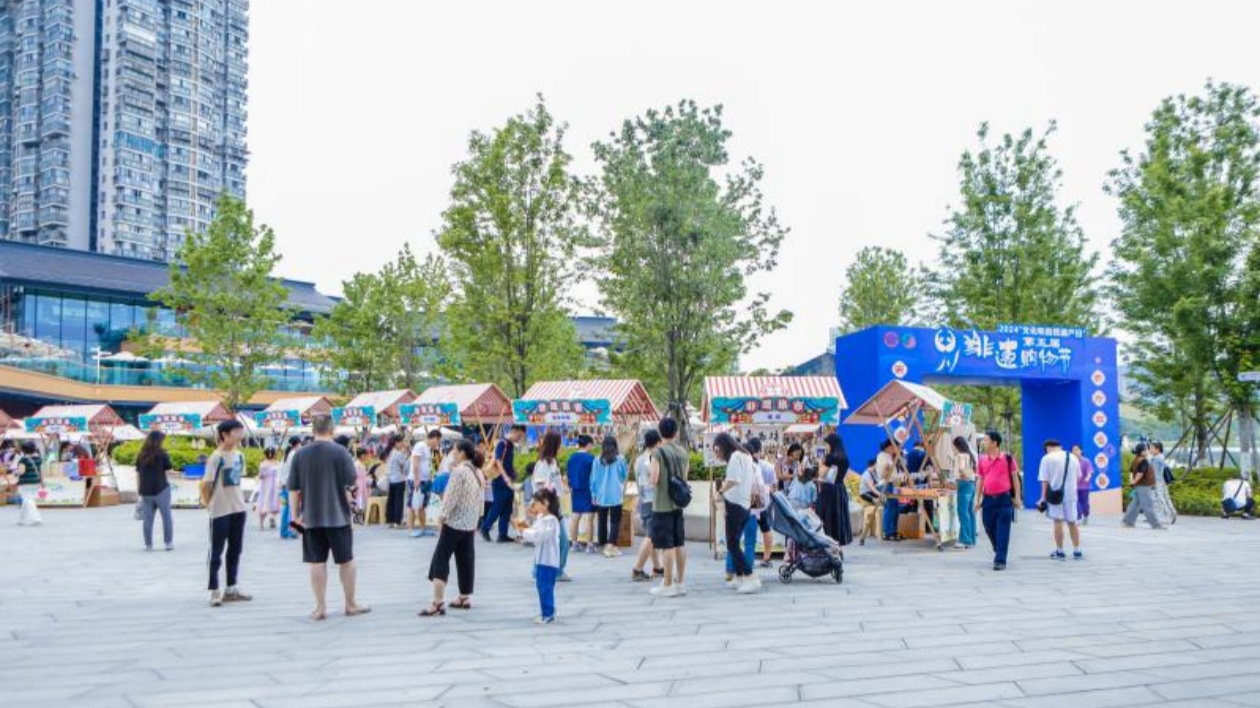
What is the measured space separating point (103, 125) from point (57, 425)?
54.8m

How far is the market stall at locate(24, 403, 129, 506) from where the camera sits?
20.4 meters

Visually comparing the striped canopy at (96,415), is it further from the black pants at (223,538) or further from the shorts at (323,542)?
the shorts at (323,542)

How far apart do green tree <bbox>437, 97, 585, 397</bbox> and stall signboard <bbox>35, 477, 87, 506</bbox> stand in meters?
9.81

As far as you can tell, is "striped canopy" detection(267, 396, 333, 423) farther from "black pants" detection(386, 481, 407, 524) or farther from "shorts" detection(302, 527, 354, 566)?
"shorts" detection(302, 527, 354, 566)

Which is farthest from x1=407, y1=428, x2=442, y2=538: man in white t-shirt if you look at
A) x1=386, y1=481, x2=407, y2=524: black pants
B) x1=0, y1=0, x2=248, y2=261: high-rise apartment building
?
x1=0, y1=0, x2=248, y2=261: high-rise apartment building

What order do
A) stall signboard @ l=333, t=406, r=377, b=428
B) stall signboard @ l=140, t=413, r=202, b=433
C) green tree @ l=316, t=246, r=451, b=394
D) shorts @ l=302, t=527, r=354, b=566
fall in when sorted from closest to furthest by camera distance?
1. shorts @ l=302, t=527, r=354, b=566
2. stall signboard @ l=333, t=406, r=377, b=428
3. stall signboard @ l=140, t=413, r=202, b=433
4. green tree @ l=316, t=246, r=451, b=394

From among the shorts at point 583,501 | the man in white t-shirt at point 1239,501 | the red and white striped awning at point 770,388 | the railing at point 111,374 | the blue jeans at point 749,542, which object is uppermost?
the railing at point 111,374

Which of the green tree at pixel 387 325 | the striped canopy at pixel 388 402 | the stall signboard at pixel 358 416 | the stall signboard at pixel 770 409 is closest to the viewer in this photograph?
the stall signboard at pixel 770 409

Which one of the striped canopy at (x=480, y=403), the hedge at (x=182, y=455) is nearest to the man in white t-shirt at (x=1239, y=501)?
the striped canopy at (x=480, y=403)

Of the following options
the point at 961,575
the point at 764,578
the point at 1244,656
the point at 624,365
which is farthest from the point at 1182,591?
the point at 624,365

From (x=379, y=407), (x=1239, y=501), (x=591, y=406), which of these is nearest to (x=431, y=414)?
(x=591, y=406)

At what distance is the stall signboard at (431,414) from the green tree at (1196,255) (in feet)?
54.6

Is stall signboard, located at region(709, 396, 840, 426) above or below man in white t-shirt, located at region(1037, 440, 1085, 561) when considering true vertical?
above

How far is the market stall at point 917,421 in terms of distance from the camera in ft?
43.5
